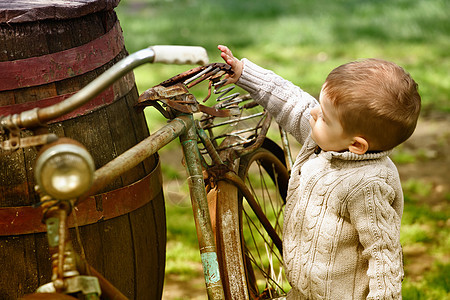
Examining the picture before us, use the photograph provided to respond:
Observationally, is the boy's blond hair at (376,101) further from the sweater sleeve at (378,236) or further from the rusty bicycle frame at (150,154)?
the rusty bicycle frame at (150,154)

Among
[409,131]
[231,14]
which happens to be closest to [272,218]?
[409,131]

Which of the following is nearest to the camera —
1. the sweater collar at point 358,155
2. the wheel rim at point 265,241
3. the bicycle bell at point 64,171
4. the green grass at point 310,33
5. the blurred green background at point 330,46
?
the bicycle bell at point 64,171

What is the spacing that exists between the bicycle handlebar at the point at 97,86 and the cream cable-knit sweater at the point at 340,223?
68 cm

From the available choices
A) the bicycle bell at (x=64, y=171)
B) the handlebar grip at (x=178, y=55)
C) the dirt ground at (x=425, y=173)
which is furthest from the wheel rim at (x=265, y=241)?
the bicycle bell at (x=64, y=171)

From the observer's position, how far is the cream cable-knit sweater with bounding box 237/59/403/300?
1839 mm

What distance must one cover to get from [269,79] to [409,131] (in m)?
0.55

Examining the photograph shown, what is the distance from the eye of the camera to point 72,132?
1866mm

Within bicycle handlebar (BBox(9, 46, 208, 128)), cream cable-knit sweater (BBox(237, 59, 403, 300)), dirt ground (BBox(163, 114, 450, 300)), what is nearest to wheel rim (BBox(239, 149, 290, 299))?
cream cable-knit sweater (BBox(237, 59, 403, 300))

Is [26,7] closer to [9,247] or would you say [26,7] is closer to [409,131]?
[9,247]

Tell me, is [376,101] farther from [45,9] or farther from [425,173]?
[425,173]

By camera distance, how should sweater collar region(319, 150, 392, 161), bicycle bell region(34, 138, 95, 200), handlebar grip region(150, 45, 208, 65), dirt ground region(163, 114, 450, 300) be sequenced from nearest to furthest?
bicycle bell region(34, 138, 95, 200)
handlebar grip region(150, 45, 208, 65)
sweater collar region(319, 150, 392, 161)
dirt ground region(163, 114, 450, 300)

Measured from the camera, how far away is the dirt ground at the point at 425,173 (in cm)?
307

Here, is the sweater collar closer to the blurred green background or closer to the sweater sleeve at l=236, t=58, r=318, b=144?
the sweater sleeve at l=236, t=58, r=318, b=144

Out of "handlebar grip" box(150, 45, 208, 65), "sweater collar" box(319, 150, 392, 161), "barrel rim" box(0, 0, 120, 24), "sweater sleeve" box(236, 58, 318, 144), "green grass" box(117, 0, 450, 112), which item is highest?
"green grass" box(117, 0, 450, 112)
